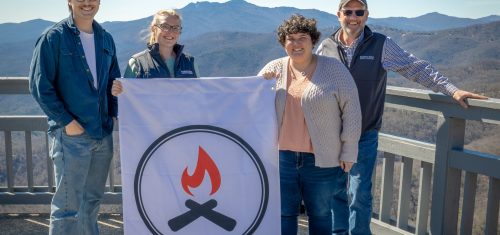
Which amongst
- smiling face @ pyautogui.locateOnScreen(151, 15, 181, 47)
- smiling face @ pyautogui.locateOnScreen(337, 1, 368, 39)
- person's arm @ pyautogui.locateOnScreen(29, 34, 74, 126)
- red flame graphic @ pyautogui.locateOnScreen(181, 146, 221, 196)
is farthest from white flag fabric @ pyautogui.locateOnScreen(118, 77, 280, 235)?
smiling face @ pyautogui.locateOnScreen(337, 1, 368, 39)

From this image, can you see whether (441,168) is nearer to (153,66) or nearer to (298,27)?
(298,27)

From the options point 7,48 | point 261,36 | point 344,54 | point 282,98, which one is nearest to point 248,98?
point 282,98

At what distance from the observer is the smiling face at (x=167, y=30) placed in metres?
2.86

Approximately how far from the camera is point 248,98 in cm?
288

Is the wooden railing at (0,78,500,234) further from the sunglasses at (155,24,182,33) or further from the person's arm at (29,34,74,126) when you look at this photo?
the person's arm at (29,34,74,126)

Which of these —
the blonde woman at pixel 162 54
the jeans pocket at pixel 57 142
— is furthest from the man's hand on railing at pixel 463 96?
the jeans pocket at pixel 57 142

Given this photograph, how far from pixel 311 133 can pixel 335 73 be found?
369 millimetres

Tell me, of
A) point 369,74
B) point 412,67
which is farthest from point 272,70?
point 412,67

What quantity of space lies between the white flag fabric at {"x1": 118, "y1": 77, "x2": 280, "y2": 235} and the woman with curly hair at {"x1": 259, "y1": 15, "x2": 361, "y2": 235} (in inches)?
3.4

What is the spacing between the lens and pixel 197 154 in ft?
9.33

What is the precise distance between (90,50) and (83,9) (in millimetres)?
228

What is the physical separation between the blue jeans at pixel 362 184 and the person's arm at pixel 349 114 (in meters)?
0.32

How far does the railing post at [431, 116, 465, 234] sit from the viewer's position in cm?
314

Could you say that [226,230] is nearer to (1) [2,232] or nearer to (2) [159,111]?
(2) [159,111]
